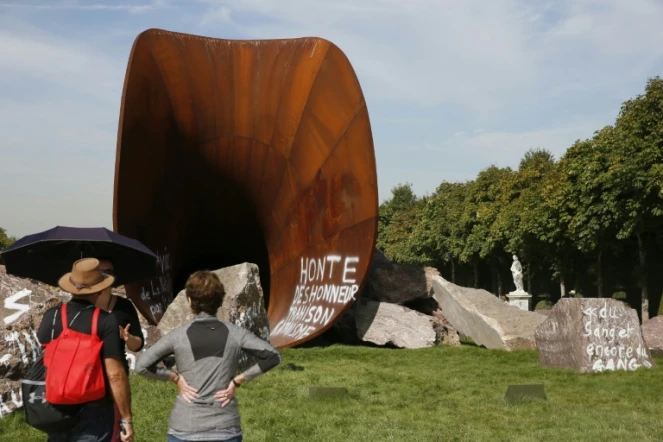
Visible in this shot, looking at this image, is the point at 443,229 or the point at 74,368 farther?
the point at 443,229

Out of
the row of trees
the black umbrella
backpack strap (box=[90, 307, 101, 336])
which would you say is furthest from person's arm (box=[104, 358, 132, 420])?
the row of trees

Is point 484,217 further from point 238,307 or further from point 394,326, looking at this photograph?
point 238,307

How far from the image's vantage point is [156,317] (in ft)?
37.8

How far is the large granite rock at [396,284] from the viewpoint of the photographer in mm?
15016

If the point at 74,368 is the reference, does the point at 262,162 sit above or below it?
above

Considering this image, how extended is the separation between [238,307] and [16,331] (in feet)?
9.93

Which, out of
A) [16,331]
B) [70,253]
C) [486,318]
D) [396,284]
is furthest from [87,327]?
[396,284]

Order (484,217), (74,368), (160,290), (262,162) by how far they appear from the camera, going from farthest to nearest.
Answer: (484,217) → (262,162) → (160,290) → (74,368)

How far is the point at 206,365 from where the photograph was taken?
10.7 ft

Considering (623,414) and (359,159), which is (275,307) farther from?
(623,414)

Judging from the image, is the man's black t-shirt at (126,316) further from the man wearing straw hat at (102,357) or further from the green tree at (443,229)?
the green tree at (443,229)

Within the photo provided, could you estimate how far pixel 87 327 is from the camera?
327 cm

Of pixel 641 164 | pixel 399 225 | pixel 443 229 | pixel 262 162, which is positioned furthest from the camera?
pixel 399 225

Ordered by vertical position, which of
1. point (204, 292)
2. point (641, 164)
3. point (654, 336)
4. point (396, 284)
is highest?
point (641, 164)
